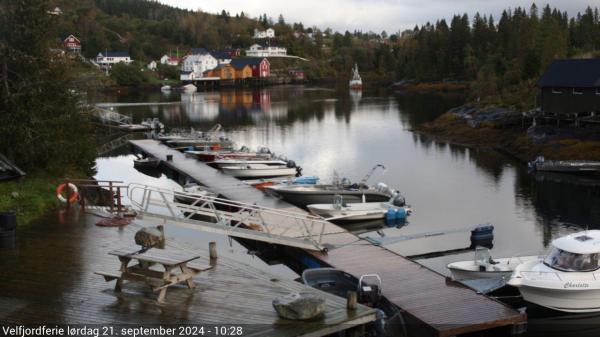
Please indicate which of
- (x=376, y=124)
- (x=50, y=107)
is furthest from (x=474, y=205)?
(x=376, y=124)

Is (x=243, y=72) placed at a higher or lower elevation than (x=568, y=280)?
higher

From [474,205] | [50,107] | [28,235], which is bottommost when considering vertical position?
[474,205]

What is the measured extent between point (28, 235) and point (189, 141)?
96.1ft

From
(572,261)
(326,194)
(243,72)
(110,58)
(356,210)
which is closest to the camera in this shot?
(572,261)

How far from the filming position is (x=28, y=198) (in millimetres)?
19078

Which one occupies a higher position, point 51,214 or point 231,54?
point 231,54

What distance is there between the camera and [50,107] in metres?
24.0

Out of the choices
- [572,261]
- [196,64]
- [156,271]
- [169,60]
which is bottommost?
[572,261]

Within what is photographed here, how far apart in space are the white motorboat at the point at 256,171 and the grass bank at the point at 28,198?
13.1 metres

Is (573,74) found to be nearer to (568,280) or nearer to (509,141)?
(509,141)

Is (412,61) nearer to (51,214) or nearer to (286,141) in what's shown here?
(286,141)

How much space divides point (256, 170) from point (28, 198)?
652 inches

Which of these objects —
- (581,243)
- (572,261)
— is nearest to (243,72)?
(581,243)

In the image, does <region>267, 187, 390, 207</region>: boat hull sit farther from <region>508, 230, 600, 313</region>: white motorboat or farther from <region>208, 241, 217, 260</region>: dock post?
<region>208, 241, 217, 260</region>: dock post
